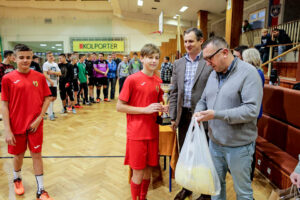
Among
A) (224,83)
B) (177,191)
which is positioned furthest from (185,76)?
(177,191)

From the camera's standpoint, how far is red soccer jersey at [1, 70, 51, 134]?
189 cm

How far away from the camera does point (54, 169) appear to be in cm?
275

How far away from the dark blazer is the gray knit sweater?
31cm

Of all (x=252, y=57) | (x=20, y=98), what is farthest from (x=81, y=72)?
(x=252, y=57)

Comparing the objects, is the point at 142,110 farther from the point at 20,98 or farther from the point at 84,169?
the point at 84,169

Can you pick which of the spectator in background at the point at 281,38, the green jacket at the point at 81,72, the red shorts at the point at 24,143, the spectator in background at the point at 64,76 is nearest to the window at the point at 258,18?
the spectator in background at the point at 281,38

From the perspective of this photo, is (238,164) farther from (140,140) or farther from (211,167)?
(140,140)

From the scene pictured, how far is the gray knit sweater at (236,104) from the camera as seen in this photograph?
49.5 inches

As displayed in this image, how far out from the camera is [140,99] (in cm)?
166

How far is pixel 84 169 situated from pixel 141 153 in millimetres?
1436

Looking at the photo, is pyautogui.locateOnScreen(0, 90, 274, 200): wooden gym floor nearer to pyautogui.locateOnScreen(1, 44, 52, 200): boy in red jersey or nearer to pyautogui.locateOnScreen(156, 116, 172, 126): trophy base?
pyautogui.locateOnScreen(1, 44, 52, 200): boy in red jersey

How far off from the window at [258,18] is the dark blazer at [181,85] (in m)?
10.5

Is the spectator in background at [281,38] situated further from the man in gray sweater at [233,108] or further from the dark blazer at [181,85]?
the man in gray sweater at [233,108]

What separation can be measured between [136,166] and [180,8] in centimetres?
1281
